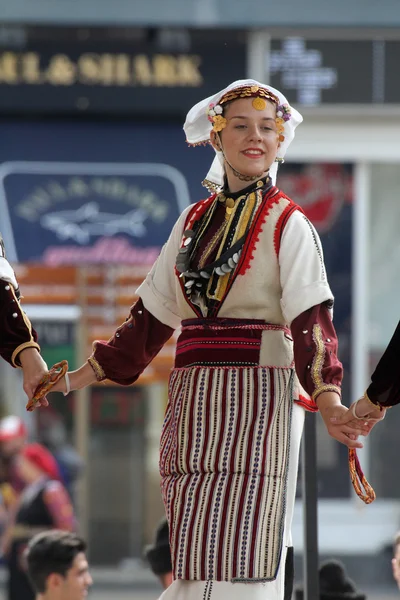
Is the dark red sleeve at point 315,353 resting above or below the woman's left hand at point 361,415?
above

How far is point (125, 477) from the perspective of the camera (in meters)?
10.4

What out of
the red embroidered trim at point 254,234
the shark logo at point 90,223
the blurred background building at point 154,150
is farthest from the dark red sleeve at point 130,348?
the shark logo at point 90,223

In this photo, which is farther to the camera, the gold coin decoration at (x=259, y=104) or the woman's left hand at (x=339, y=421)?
the gold coin decoration at (x=259, y=104)

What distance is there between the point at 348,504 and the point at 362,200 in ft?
7.30

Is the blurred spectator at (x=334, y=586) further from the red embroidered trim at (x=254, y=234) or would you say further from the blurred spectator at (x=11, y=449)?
the blurred spectator at (x=11, y=449)

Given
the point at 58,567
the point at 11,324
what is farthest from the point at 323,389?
the point at 58,567

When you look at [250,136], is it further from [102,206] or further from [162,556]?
[102,206]

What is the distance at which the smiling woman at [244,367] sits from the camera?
12.3 ft

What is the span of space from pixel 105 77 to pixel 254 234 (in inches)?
252

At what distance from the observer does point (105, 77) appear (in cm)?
1012

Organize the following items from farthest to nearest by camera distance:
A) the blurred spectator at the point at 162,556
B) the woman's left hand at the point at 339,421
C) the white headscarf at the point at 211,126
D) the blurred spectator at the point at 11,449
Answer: the blurred spectator at the point at 11,449, the blurred spectator at the point at 162,556, the white headscarf at the point at 211,126, the woman's left hand at the point at 339,421

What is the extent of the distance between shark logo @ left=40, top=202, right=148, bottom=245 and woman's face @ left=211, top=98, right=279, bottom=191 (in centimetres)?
607

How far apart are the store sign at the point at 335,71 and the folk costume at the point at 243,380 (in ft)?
19.7

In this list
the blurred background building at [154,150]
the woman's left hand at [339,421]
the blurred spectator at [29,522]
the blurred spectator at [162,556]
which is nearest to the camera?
the woman's left hand at [339,421]
